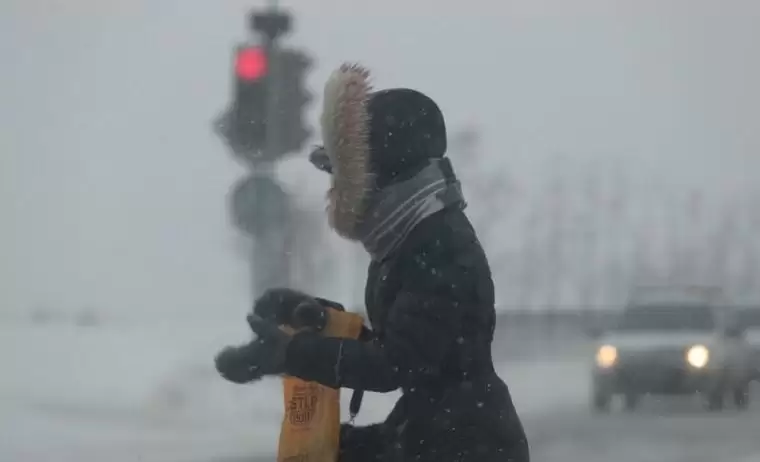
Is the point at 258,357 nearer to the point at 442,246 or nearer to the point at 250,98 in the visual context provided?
the point at 442,246

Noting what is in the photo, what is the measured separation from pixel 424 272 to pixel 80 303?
91.2ft

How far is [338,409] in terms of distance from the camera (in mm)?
3051

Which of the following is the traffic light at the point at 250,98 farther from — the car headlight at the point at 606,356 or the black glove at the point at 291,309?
the black glove at the point at 291,309

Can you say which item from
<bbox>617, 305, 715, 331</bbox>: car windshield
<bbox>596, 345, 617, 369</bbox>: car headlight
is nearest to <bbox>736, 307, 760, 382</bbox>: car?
<bbox>617, 305, 715, 331</bbox>: car windshield

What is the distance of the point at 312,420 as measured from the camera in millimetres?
3027

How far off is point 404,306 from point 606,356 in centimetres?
1162

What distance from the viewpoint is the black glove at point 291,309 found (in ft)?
9.82

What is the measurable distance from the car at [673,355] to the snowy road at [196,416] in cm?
28

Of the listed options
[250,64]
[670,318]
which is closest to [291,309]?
[250,64]

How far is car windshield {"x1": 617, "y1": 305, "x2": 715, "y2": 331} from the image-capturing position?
573 inches

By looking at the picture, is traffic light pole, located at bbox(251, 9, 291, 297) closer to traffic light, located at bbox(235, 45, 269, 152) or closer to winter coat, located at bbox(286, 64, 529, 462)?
traffic light, located at bbox(235, 45, 269, 152)

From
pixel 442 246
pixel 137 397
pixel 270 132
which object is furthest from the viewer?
pixel 137 397

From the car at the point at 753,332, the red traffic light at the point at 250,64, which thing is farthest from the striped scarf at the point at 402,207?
the car at the point at 753,332

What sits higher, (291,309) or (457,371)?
(291,309)
